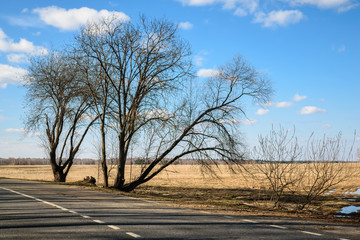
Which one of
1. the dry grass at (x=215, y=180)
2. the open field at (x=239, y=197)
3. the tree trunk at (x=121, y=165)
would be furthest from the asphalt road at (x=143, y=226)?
the tree trunk at (x=121, y=165)

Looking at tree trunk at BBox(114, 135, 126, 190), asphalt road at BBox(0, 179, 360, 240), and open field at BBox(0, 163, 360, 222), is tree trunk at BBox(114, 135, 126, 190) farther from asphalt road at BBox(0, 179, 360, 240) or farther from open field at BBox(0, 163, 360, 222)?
asphalt road at BBox(0, 179, 360, 240)

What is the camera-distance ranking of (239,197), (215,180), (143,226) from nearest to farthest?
(143,226), (239,197), (215,180)

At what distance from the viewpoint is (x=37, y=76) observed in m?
32.6

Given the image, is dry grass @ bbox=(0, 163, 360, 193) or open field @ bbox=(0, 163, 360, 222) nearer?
open field @ bbox=(0, 163, 360, 222)

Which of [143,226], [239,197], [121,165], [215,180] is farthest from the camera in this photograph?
[215,180]

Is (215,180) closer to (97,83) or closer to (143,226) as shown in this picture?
(97,83)

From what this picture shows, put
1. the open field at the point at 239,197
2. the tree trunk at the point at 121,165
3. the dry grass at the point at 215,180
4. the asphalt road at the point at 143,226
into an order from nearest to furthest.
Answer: the asphalt road at the point at 143,226
the open field at the point at 239,197
the dry grass at the point at 215,180
the tree trunk at the point at 121,165

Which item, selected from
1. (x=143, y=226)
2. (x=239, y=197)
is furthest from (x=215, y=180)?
(x=143, y=226)

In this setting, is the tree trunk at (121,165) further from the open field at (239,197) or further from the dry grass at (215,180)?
the dry grass at (215,180)

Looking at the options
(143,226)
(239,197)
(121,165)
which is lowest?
(239,197)

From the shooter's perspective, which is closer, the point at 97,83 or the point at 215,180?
the point at 97,83

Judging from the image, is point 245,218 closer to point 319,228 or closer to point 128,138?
point 319,228

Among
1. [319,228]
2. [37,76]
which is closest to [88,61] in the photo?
[37,76]

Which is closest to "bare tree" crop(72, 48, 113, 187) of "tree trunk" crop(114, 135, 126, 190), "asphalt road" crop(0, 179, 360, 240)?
"tree trunk" crop(114, 135, 126, 190)
